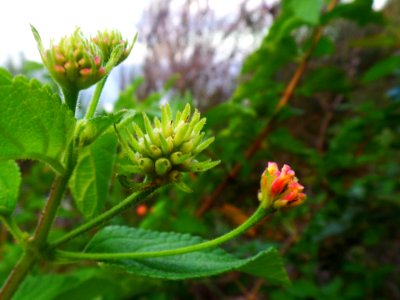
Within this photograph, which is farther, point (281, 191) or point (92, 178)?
point (92, 178)

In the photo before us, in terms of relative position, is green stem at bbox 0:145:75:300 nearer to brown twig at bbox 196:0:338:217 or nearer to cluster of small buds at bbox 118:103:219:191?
cluster of small buds at bbox 118:103:219:191

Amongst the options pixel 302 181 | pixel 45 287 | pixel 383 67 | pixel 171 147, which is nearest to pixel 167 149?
pixel 171 147

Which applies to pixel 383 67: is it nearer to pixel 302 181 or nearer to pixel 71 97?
pixel 302 181

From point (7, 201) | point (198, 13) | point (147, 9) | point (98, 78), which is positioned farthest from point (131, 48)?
point (147, 9)

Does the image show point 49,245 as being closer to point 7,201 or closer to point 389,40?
point 7,201

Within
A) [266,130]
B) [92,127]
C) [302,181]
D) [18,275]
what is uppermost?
[302,181]

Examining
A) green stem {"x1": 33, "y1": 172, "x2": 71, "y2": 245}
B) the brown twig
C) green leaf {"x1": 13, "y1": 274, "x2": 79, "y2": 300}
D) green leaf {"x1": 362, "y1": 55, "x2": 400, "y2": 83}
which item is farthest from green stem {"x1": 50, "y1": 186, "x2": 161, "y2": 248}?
green leaf {"x1": 362, "y1": 55, "x2": 400, "y2": 83}

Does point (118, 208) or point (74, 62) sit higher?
point (74, 62)

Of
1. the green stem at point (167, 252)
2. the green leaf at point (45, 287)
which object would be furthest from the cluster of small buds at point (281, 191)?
the green leaf at point (45, 287)
